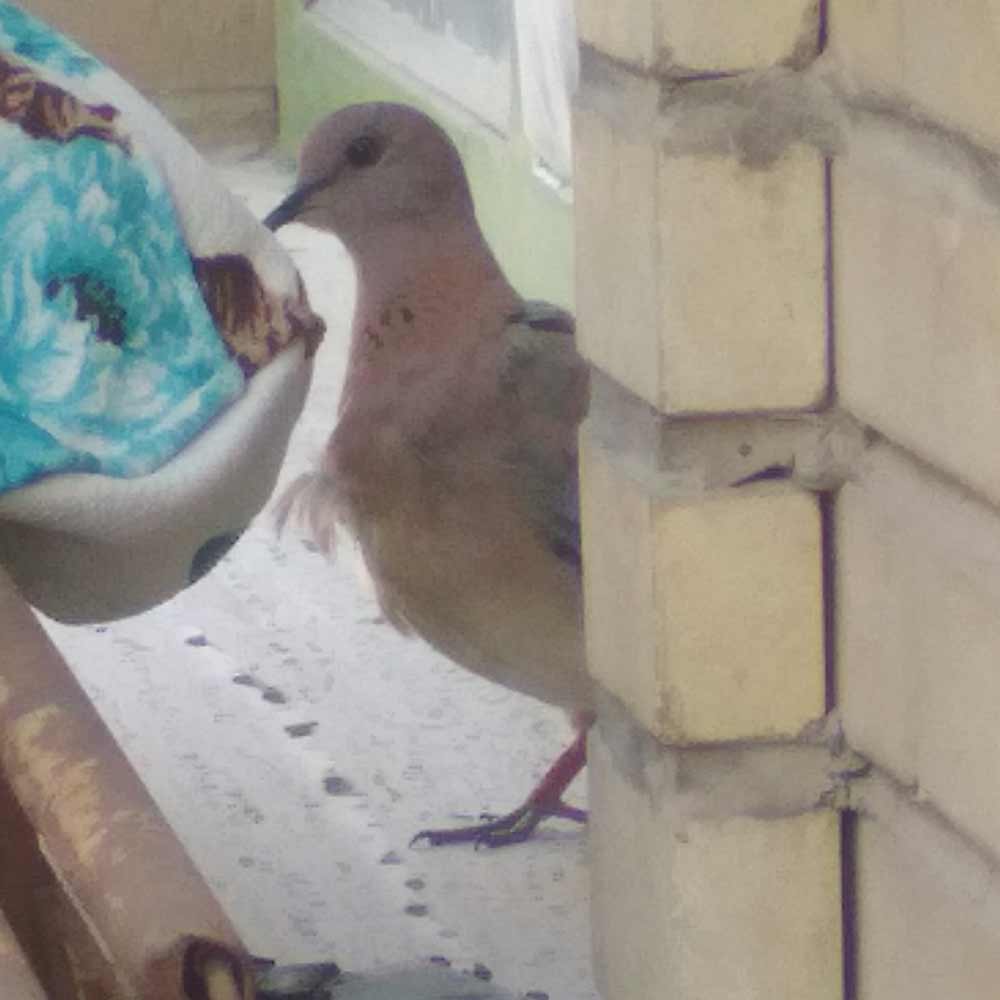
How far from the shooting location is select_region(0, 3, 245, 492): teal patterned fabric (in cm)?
120

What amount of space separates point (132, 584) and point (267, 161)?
8.78 ft

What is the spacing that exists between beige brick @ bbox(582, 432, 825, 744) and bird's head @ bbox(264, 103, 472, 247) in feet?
2.58

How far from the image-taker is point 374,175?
1.85 metres

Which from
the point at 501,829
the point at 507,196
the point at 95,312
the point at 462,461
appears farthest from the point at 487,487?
the point at 507,196

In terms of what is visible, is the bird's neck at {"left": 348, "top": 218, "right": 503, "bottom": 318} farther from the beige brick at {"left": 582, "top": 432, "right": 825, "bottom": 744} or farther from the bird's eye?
the beige brick at {"left": 582, "top": 432, "right": 825, "bottom": 744}

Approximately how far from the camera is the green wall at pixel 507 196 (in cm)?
266

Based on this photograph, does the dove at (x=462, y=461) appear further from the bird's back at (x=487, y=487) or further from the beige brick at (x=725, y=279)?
the beige brick at (x=725, y=279)

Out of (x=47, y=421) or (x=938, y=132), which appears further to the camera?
(x=47, y=421)

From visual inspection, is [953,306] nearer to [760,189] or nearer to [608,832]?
[760,189]

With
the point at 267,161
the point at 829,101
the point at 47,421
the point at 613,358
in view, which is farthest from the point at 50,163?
the point at 267,161

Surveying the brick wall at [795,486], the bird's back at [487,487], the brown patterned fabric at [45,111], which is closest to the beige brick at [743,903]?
the brick wall at [795,486]

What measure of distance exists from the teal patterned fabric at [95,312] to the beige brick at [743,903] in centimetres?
32

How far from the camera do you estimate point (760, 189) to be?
3.24 ft

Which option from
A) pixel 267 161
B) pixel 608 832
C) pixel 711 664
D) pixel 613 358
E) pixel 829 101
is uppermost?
pixel 829 101
